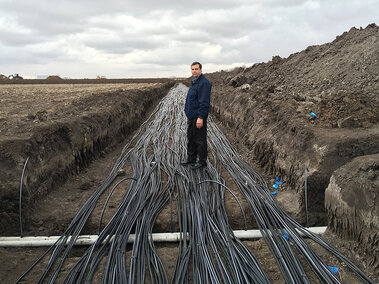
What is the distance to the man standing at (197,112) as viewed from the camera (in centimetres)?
432

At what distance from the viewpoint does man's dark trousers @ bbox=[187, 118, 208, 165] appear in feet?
15.3

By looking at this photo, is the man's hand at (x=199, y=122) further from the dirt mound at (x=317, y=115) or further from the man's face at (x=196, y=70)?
the dirt mound at (x=317, y=115)

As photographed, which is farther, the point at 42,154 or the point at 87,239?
the point at 42,154

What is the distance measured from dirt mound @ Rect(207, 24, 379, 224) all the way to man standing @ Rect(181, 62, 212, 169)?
137 cm

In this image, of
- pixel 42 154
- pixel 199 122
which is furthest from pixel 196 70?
pixel 42 154

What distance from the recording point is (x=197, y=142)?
15.4 feet

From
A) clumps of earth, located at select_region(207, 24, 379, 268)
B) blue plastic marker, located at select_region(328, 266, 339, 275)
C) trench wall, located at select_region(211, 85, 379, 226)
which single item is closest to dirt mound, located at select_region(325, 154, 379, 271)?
clumps of earth, located at select_region(207, 24, 379, 268)

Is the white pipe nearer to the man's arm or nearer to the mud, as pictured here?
the mud

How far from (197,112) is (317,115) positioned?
2.26 m

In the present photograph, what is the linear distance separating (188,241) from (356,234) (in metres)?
1.73

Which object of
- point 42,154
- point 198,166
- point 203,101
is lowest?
point 198,166

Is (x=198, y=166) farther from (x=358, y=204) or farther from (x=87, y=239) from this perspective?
(x=358, y=204)

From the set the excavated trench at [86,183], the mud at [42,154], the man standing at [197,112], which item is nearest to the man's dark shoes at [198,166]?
the man standing at [197,112]

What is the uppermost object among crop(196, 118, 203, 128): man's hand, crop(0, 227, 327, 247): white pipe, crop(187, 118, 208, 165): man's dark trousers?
crop(196, 118, 203, 128): man's hand
